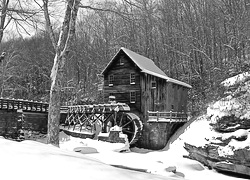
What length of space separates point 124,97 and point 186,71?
11.1m

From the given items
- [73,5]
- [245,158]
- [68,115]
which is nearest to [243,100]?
[245,158]

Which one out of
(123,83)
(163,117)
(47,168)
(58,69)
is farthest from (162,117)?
(47,168)

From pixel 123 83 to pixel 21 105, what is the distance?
36.7 ft

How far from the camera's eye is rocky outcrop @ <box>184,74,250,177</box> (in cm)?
1320

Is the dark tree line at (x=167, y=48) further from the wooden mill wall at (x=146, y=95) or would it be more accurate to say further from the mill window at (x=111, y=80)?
the mill window at (x=111, y=80)

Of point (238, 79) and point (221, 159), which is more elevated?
point (238, 79)

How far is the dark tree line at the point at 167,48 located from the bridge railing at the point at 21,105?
7043mm

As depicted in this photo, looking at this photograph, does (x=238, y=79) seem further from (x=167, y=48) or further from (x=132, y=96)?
(x=167, y=48)

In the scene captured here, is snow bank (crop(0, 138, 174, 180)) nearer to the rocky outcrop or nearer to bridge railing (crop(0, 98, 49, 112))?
the rocky outcrop

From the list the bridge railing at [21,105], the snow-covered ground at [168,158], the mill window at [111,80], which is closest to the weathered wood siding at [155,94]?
the snow-covered ground at [168,158]

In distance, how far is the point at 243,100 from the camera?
14859mm

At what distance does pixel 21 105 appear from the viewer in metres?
25.4

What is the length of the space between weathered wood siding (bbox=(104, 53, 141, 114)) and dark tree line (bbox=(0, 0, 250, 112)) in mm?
4254

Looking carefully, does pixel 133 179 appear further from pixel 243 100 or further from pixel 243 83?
pixel 243 83
